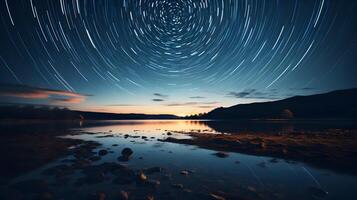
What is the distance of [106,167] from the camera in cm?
1573

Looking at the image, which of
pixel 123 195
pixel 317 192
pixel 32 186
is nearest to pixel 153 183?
pixel 123 195

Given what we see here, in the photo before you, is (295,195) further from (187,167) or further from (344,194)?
(187,167)

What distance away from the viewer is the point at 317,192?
437 inches

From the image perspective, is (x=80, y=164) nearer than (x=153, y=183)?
No

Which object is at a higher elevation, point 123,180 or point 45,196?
point 123,180

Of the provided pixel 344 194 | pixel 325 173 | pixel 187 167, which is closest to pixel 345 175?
pixel 325 173

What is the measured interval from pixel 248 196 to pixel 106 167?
10.7 m

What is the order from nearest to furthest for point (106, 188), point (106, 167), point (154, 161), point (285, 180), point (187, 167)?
point (106, 188) → point (285, 180) → point (106, 167) → point (187, 167) → point (154, 161)

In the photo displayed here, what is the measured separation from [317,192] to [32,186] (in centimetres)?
1620

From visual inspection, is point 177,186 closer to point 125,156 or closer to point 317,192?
point 317,192

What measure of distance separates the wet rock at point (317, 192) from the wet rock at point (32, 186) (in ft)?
48.2

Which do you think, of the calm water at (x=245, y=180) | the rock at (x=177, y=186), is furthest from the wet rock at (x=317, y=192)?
the rock at (x=177, y=186)

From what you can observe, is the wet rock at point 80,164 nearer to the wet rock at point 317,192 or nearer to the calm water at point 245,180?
the calm water at point 245,180

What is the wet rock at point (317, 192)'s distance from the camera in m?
10.6
